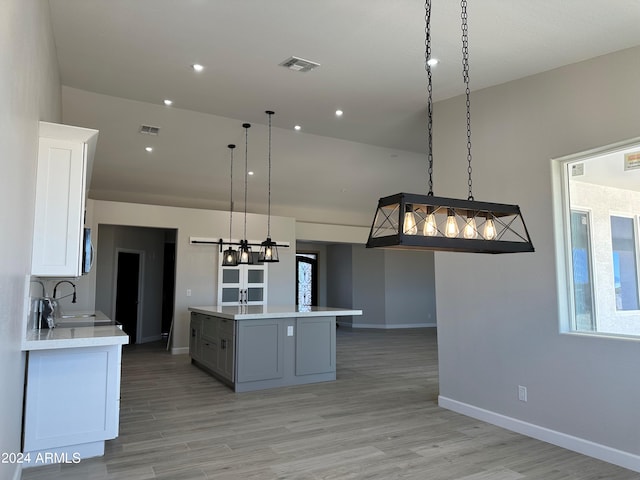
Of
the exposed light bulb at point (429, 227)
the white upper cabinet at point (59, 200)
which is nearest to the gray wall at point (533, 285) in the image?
the exposed light bulb at point (429, 227)

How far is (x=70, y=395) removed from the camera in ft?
10.7

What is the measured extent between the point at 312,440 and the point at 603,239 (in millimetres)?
2847

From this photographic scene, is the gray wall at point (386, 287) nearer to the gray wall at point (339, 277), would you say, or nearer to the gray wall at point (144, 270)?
the gray wall at point (339, 277)

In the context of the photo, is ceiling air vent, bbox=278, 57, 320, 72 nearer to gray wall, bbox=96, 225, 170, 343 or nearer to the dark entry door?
gray wall, bbox=96, 225, 170, 343

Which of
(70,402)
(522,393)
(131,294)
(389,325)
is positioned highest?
(131,294)

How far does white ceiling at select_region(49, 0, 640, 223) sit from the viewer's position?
10.5ft

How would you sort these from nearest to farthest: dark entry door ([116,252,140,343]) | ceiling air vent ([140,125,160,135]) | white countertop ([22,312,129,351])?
white countertop ([22,312,129,351]), ceiling air vent ([140,125,160,135]), dark entry door ([116,252,140,343])

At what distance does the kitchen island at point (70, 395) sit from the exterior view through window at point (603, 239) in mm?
3625

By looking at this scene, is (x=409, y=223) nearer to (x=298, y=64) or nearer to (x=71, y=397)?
(x=298, y=64)

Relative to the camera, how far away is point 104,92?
4812mm

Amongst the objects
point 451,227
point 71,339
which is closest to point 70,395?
point 71,339

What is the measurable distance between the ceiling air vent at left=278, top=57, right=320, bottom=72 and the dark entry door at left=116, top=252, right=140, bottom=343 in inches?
261

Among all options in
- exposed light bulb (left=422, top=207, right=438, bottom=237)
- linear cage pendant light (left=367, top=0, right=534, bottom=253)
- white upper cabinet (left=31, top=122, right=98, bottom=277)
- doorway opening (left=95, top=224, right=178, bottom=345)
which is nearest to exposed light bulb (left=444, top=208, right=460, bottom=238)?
linear cage pendant light (left=367, top=0, right=534, bottom=253)

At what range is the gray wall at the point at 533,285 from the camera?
3.37m
